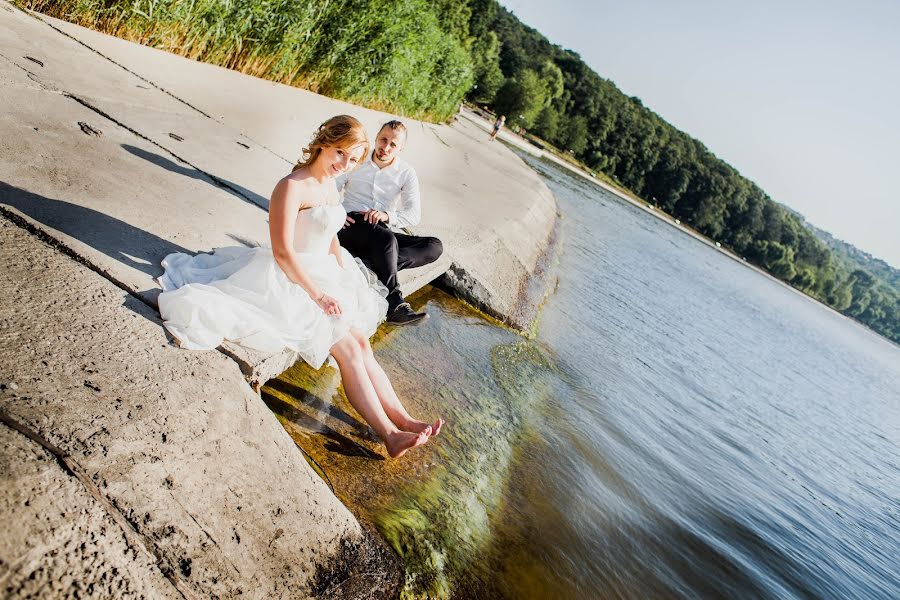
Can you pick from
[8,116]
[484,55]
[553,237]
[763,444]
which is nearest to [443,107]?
[553,237]

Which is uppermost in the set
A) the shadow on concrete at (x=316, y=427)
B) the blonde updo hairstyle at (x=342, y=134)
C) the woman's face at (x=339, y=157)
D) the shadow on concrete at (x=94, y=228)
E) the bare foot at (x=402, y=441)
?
the blonde updo hairstyle at (x=342, y=134)

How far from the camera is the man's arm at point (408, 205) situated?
4.89 meters

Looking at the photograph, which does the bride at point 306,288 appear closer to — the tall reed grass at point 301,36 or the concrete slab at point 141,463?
the concrete slab at point 141,463

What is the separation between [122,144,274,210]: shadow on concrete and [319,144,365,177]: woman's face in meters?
1.53

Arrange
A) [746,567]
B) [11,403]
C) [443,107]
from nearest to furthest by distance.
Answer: [11,403], [746,567], [443,107]

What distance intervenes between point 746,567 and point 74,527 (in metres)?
4.53

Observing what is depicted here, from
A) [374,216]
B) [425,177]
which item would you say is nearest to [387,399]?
[374,216]

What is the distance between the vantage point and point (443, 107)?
63.1ft

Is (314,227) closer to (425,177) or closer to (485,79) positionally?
(425,177)

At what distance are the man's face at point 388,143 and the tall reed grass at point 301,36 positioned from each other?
4435mm

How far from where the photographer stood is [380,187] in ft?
16.0

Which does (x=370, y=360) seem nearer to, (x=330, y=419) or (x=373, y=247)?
(x=330, y=419)

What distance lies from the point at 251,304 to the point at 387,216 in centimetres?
206

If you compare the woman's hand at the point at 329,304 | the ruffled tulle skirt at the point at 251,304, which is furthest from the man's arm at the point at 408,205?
the woman's hand at the point at 329,304
